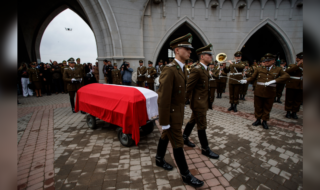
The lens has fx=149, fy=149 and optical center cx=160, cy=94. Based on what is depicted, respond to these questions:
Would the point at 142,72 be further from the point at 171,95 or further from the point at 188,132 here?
the point at 171,95

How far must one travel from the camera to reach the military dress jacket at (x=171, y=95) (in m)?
2.10

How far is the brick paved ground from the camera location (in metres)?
2.39

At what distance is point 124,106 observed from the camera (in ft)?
10.5

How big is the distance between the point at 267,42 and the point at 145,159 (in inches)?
807

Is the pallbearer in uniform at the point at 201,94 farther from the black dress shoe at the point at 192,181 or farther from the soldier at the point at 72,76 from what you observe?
the soldier at the point at 72,76

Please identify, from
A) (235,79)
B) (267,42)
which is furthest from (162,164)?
(267,42)

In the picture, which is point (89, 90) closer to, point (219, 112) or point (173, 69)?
point (173, 69)

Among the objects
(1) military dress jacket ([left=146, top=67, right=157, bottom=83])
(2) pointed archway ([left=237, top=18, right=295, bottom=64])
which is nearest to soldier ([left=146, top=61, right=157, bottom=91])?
(1) military dress jacket ([left=146, top=67, right=157, bottom=83])

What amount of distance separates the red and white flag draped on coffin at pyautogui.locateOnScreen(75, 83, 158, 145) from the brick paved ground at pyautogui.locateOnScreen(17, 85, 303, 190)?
610mm

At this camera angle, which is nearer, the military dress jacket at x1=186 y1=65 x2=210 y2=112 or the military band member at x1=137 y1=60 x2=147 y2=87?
the military dress jacket at x1=186 y1=65 x2=210 y2=112

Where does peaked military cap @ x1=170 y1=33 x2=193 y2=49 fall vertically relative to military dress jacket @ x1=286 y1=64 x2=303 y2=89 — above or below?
above

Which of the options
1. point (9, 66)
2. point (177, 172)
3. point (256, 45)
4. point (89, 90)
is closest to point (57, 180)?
point (177, 172)

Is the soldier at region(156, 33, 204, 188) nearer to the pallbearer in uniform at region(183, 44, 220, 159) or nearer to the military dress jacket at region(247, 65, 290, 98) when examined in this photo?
the pallbearer in uniform at region(183, 44, 220, 159)

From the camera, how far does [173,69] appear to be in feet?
7.18
